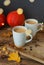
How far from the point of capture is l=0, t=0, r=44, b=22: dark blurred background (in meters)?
0.96

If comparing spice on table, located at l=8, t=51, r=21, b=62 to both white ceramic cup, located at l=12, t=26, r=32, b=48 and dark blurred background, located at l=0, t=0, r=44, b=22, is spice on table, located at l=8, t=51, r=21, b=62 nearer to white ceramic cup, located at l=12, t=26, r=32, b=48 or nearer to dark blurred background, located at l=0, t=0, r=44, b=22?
white ceramic cup, located at l=12, t=26, r=32, b=48

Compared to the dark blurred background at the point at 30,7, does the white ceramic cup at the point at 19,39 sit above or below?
below

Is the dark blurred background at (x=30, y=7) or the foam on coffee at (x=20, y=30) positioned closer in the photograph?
the foam on coffee at (x=20, y=30)

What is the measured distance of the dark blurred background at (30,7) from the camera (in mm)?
961

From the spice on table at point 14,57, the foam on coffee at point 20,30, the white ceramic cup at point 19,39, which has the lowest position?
the spice on table at point 14,57

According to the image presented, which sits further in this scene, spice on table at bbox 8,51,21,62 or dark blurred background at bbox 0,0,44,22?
dark blurred background at bbox 0,0,44,22

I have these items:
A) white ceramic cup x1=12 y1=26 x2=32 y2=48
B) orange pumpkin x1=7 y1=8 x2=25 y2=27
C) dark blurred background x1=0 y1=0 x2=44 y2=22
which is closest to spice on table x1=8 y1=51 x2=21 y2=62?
white ceramic cup x1=12 y1=26 x2=32 y2=48

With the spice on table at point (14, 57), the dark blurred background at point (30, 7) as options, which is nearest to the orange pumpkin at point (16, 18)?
the dark blurred background at point (30, 7)

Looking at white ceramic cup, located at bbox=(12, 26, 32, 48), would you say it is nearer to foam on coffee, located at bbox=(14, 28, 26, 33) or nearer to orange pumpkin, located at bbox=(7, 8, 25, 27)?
foam on coffee, located at bbox=(14, 28, 26, 33)

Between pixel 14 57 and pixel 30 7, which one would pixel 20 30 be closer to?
pixel 14 57

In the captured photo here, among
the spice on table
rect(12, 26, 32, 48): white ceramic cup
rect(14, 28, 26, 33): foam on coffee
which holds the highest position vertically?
rect(14, 28, 26, 33): foam on coffee

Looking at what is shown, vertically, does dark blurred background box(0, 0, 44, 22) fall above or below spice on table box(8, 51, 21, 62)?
above

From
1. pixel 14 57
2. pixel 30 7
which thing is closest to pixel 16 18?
pixel 30 7

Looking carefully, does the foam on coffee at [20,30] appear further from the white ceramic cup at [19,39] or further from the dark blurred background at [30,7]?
the dark blurred background at [30,7]
